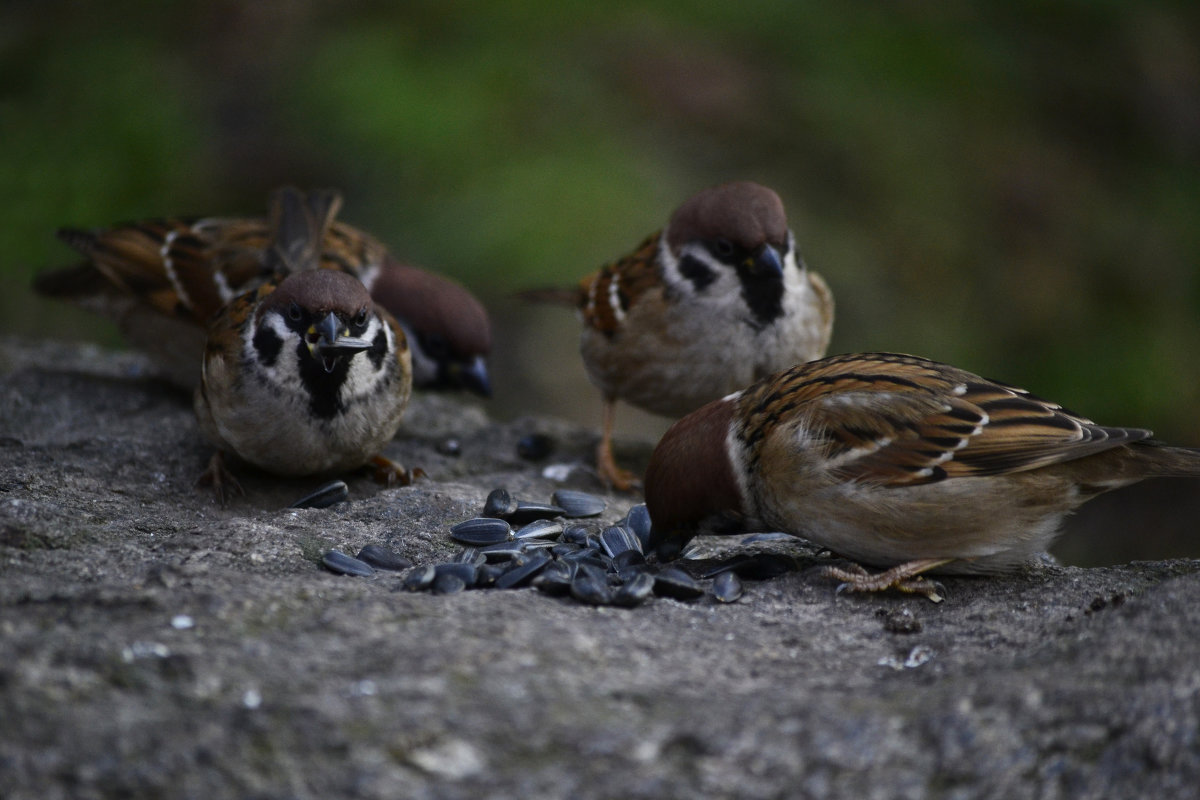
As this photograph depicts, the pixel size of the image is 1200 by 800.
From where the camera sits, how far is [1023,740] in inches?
82.0

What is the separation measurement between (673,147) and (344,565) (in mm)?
5247

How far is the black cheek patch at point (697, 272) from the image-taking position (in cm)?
452

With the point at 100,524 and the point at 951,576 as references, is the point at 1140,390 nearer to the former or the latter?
the point at 951,576

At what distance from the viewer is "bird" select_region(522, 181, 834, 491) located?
14.5 ft

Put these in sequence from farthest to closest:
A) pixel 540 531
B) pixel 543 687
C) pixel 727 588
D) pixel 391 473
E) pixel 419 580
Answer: pixel 391 473 < pixel 540 531 < pixel 727 588 < pixel 419 580 < pixel 543 687

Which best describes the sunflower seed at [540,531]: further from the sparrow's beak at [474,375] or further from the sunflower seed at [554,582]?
the sparrow's beak at [474,375]

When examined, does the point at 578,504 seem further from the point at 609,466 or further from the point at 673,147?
the point at 673,147

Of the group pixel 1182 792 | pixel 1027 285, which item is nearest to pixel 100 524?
pixel 1182 792

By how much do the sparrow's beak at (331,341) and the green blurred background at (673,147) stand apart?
108 inches

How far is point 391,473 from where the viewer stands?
161 inches

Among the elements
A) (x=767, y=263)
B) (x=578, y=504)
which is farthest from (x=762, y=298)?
(x=578, y=504)

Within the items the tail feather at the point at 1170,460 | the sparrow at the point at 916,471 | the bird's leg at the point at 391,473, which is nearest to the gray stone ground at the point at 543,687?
the sparrow at the point at 916,471

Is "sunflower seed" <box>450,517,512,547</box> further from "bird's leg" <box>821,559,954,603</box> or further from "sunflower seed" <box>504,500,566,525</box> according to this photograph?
"bird's leg" <box>821,559,954,603</box>

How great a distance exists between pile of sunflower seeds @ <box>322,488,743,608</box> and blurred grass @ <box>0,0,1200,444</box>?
3.10 meters
